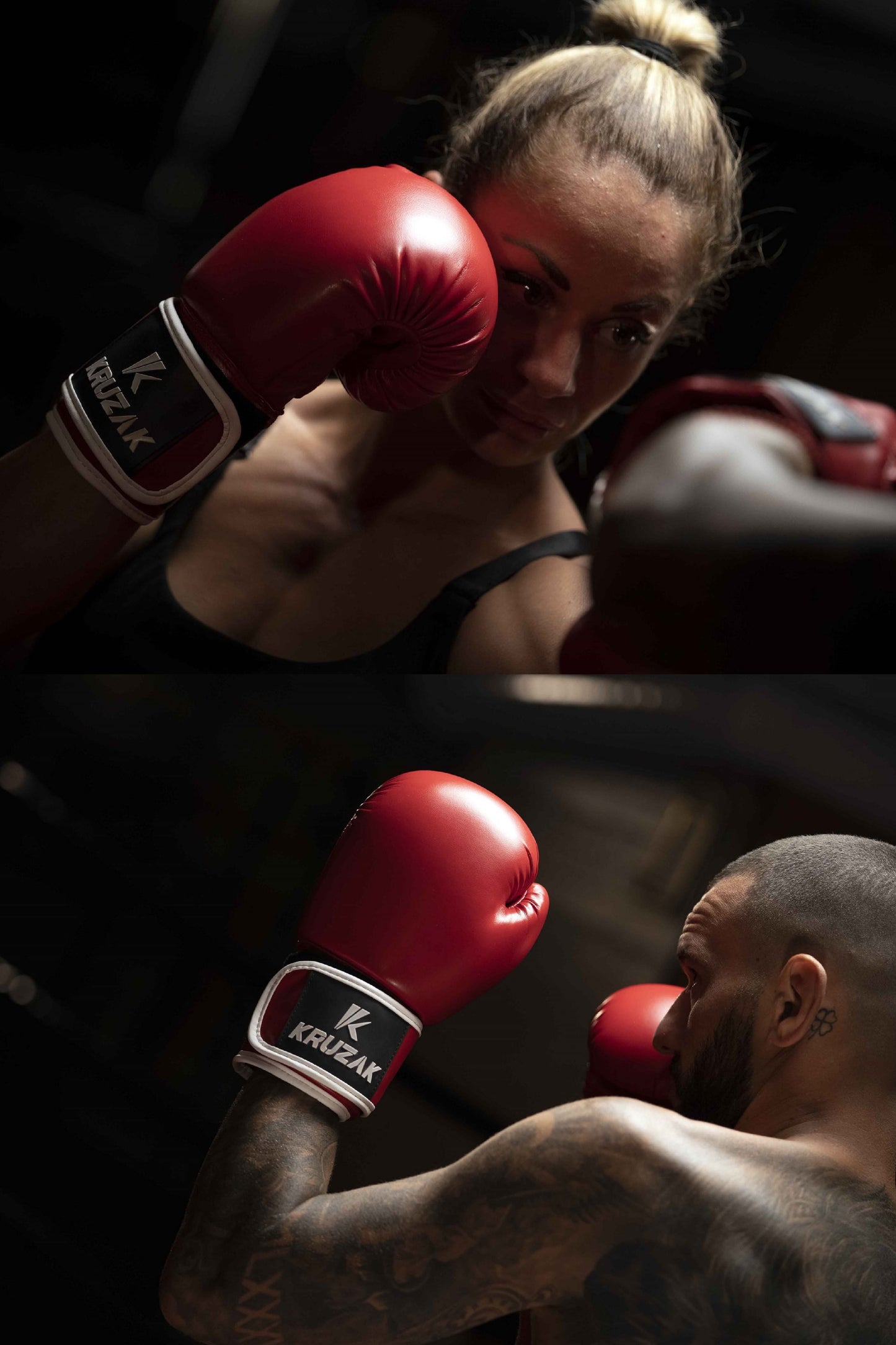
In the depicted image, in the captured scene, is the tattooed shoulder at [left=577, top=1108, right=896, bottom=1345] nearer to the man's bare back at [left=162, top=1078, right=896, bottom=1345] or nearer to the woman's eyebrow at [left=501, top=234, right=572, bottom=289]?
the man's bare back at [left=162, top=1078, right=896, bottom=1345]

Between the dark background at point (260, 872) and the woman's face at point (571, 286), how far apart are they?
415 mm

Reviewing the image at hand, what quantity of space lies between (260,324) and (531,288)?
0.37 meters

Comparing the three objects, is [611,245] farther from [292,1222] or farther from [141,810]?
[292,1222]

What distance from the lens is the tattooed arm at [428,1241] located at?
97 cm

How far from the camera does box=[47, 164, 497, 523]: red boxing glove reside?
3.67ft

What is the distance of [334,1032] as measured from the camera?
1.11 meters

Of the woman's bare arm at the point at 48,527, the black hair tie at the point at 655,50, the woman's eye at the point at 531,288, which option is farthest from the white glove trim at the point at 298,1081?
the black hair tie at the point at 655,50

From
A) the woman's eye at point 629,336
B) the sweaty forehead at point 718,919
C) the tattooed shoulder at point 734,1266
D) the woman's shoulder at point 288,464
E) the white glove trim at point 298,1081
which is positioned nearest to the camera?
the tattooed shoulder at point 734,1266

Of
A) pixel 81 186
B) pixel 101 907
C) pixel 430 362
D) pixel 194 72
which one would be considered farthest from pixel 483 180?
pixel 101 907

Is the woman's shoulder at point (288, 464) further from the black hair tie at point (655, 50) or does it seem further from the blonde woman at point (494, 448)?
the black hair tie at point (655, 50)

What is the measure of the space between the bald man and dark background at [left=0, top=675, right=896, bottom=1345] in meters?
0.28

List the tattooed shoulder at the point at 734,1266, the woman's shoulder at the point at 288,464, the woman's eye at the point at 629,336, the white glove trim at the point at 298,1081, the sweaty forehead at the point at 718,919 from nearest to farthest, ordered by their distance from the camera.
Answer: the tattooed shoulder at the point at 734,1266
the white glove trim at the point at 298,1081
the sweaty forehead at the point at 718,919
the woman's eye at the point at 629,336
the woman's shoulder at the point at 288,464

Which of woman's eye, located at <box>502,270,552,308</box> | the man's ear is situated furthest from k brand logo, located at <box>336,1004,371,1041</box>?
woman's eye, located at <box>502,270,552,308</box>

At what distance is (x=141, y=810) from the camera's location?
1464mm
